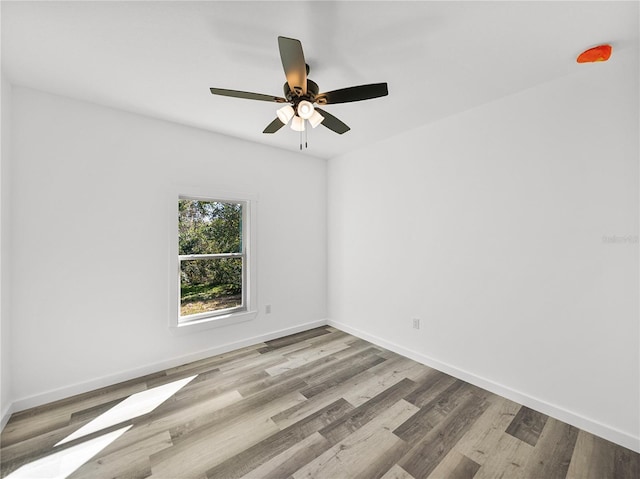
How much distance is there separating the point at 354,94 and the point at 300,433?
2.36 m

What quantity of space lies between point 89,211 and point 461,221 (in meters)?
3.49

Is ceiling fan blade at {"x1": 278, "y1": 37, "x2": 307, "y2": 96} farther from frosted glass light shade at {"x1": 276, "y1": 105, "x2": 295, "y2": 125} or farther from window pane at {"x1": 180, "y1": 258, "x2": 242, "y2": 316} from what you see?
window pane at {"x1": 180, "y1": 258, "x2": 242, "y2": 316}

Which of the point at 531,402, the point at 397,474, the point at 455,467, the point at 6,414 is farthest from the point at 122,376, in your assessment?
the point at 531,402

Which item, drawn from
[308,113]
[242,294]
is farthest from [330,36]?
[242,294]

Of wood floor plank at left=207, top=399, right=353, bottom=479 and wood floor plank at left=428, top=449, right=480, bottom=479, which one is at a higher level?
wood floor plank at left=207, top=399, right=353, bottom=479

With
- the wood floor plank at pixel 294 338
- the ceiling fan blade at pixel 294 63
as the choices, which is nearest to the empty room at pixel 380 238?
the ceiling fan blade at pixel 294 63

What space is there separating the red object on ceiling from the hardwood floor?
8.44 feet

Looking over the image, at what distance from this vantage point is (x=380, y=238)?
3.53m

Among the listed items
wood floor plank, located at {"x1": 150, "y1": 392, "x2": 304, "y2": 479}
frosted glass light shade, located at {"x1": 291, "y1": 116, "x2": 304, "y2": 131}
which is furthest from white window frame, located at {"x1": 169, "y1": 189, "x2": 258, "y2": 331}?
frosted glass light shade, located at {"x1": 291, "y1": 116, "x2": 304, "y2": 131}

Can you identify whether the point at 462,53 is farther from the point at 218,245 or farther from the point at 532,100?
the point at 218,245

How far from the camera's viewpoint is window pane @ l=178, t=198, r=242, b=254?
3.13 m

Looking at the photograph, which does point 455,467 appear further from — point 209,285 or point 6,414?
point 6,414

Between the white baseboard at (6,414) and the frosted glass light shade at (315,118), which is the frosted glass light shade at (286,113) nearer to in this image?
the frosted glass light shade at (315,118)

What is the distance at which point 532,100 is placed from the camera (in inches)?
88.7
